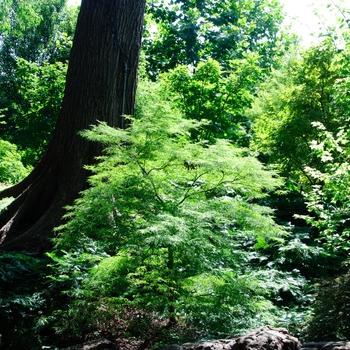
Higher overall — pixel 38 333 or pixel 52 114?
pixel 52 114

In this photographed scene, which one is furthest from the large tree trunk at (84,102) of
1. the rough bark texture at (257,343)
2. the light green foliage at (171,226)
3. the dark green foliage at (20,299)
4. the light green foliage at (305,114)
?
the light green foliage at (305,114)

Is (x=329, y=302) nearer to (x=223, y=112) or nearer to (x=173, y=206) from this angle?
(x=173, y=206)

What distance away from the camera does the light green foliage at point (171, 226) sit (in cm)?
313

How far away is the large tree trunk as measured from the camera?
16.9ft

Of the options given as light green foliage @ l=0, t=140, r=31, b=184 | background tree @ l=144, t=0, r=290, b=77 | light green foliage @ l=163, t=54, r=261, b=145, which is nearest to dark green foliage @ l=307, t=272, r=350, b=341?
light green foliage @ l=163, t=54, r=261, b=145

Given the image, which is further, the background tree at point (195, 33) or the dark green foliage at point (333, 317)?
the background tree at point (195, 33)

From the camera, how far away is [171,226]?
2.95 meters

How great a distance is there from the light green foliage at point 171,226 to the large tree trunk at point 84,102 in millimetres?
1556

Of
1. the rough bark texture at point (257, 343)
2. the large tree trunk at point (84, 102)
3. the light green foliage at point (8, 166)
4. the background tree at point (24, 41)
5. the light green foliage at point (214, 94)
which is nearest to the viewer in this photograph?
the rough bark texture at point (257, 343)

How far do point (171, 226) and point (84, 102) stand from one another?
291cm

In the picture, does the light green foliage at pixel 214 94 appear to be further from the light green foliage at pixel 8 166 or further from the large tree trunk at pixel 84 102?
the light green foliage at pixel 8 166

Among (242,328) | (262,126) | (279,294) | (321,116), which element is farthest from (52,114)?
(242,328)

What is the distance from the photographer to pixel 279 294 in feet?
15.2

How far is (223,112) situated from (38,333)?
610 cm
